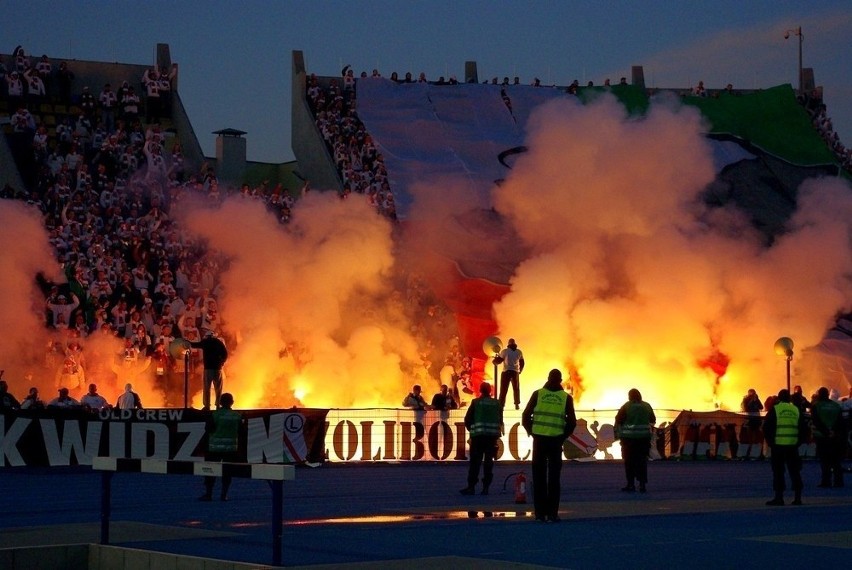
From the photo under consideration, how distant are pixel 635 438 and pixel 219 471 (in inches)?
430

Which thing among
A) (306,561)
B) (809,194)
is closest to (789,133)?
(809,194)

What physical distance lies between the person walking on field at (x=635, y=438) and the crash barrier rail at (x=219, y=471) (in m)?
9.79

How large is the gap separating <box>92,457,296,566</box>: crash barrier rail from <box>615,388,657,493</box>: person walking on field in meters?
9.79

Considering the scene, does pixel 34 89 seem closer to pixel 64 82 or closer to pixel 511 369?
pixel 64 82

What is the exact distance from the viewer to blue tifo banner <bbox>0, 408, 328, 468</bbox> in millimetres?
24984

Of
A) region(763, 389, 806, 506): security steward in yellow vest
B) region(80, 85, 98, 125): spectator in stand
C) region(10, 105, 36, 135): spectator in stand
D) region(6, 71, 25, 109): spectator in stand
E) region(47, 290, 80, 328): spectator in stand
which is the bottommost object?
region(763, 389, 806, 506): security steward in yellow vest

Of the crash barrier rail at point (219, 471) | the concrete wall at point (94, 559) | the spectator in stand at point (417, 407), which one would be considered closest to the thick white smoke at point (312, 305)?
the spectator in stand at point (417, 407)

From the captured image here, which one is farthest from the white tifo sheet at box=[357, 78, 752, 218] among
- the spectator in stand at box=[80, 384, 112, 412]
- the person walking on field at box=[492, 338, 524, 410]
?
the spectator in stand at box=[80, 384, 112, 412]

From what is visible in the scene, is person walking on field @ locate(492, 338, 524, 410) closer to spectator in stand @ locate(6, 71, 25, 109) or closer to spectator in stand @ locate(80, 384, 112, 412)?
spectator in stand @ locate(80, 384, 112, 412)

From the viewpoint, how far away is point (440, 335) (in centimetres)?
3822

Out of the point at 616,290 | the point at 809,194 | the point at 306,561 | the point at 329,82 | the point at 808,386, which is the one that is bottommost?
the point at 306,561

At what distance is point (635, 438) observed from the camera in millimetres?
22688

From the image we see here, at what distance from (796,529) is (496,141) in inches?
1197

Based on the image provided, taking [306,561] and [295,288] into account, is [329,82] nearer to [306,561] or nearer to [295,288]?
[295,288]
